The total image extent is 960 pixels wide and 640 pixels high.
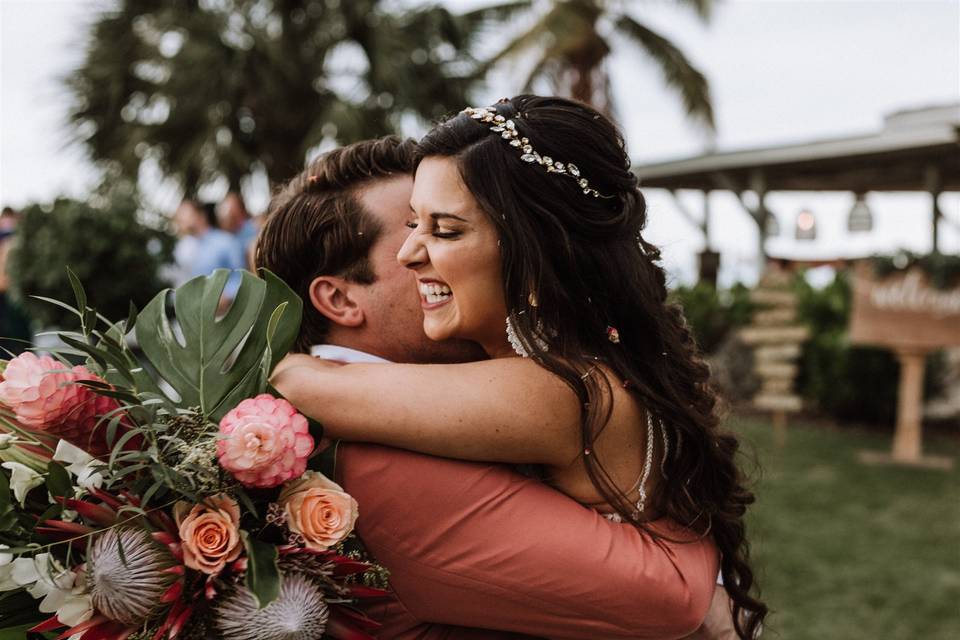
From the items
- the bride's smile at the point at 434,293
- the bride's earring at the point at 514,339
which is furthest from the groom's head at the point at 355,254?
the bride's earring at the point at 514,339

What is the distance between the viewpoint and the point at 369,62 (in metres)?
→ 12.0

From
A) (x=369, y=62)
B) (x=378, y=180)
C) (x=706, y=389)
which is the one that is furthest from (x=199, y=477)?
(x=369, y=62)

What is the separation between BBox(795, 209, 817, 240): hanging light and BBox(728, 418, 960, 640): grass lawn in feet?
11.8

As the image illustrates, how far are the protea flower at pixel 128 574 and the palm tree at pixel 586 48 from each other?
49.5 feet

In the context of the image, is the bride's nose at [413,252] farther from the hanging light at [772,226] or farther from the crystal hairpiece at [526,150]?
the hanging light at [772,226]

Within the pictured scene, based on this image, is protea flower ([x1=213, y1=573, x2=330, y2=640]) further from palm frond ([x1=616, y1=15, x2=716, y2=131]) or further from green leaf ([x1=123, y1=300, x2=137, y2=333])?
palm frond ([x1=616, y1=15, x2=716, y2=131])

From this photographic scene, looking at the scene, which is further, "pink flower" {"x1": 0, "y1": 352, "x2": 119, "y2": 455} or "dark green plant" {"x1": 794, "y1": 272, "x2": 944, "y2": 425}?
"dark green plant" {"x1": 794, "y1": 272, "x2": 944, "y2": 425}

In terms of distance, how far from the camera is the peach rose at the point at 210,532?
1.38 m

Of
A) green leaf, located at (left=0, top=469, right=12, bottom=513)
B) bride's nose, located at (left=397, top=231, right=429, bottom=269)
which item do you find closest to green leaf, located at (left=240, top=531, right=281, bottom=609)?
green leaf, located at (left=0, top=469, right=12, bottom=513)

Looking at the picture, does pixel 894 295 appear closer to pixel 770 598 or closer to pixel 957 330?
pixel 957 330

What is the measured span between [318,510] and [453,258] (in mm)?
581

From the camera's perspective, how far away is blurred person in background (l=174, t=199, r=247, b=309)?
752cm

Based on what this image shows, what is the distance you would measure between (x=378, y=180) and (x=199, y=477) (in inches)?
36.0

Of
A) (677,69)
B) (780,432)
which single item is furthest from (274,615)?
(677,69)
